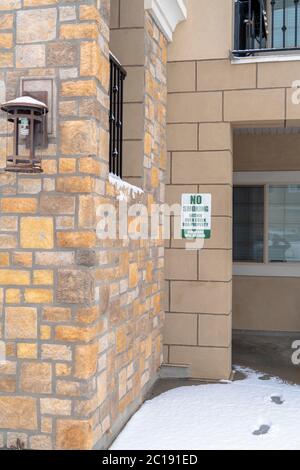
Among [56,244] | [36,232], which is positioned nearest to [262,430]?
[56,244]

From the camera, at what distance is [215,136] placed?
4.80 m

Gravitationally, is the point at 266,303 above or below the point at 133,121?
below

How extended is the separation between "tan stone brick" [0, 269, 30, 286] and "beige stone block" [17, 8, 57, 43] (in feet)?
4.50

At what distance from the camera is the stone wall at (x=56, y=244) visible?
3004 millimetres

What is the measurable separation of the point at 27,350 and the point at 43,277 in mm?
440

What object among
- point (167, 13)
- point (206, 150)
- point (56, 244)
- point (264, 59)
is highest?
point (167, 13)

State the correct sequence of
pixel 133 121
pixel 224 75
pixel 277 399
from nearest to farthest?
pixel 133 121, pixel 277 399, pixel 224 75

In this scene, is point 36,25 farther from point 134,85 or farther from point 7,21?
point 134,85

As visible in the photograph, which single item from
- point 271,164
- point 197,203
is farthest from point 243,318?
point 197,203

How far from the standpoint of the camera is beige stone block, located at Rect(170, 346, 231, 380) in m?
4.79

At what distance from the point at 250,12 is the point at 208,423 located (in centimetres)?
370

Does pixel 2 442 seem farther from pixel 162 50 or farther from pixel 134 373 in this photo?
pixel 162 50

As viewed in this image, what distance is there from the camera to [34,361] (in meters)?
3.06

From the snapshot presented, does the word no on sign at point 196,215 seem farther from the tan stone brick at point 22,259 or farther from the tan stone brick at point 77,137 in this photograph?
the tan stone brick at point 22,259
